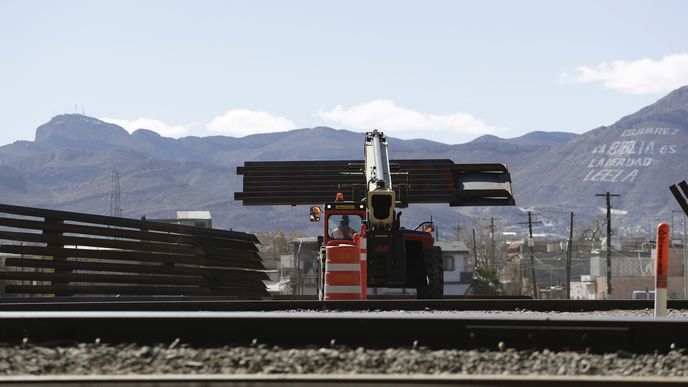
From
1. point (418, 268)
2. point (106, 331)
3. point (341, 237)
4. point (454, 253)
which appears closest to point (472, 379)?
point (106, 331)

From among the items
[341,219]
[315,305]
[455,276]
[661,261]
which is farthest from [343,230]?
[455,276]

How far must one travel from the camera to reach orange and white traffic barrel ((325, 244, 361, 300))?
2056cm

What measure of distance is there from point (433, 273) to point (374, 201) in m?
1.87

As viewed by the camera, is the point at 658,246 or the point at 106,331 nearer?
the point at 106,331

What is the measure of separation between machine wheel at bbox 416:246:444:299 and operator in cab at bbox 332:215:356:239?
5.69ft

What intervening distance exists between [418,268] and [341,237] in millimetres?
2413

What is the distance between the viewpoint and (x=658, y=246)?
12.5 m

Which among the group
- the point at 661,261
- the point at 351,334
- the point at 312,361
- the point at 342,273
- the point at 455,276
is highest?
the point at 661,261

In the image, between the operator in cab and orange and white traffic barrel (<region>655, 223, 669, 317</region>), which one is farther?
the operator in cab

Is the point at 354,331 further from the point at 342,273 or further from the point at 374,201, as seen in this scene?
the point at 374,201

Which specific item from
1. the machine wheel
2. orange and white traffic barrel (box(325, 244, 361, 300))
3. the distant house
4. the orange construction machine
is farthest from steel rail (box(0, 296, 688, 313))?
the distant house

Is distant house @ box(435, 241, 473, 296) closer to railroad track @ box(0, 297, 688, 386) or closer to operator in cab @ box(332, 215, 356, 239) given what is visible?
operator in cab @ box(332, 215, 356, 239)

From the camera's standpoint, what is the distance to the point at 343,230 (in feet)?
81.3

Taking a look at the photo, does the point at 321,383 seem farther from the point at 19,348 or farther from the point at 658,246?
the point at 658,246
